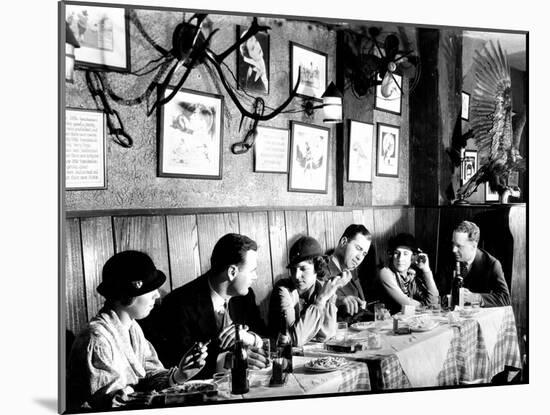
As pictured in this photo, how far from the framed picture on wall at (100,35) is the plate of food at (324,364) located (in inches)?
66.9

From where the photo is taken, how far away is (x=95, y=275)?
368 cm

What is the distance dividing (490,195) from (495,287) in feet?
1.77

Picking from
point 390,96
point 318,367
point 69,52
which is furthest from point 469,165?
point 69,52

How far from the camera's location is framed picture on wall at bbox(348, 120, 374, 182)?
4387mm

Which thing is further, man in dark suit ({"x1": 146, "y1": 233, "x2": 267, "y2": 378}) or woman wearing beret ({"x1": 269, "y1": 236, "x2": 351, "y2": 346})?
woman wearing beret ({"x1": 269, "y1": 236, "x2": 351, "y2": 346})

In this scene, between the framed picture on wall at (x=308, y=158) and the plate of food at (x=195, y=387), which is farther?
the framed picture on wall at (x=308, y=158)

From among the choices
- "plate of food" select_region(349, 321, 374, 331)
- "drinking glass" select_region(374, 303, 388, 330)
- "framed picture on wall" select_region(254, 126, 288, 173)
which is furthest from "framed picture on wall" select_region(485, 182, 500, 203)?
"framed picture on wall" select_region(254, 126, 288, 173)

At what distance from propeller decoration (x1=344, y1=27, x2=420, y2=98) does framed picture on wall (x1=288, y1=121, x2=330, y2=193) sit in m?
0.34

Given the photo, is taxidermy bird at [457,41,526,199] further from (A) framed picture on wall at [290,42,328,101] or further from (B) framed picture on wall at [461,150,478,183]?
(A) framed picture on wall at [290,42,328,101]

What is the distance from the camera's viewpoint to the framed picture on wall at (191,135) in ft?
12.6

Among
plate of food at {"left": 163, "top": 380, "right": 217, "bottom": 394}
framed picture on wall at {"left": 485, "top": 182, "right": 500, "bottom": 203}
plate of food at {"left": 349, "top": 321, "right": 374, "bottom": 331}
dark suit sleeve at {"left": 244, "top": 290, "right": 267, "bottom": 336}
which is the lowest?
plate of food at {"left": 163, "top": 380, "right": 217, "bottom": 394}

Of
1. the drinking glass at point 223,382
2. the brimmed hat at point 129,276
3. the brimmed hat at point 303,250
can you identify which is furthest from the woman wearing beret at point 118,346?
the brimmed hat at point 303,250

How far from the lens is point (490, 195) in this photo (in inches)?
188

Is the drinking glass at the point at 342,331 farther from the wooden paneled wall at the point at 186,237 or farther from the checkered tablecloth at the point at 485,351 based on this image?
the checkered tablecloth at the point at 485,351
